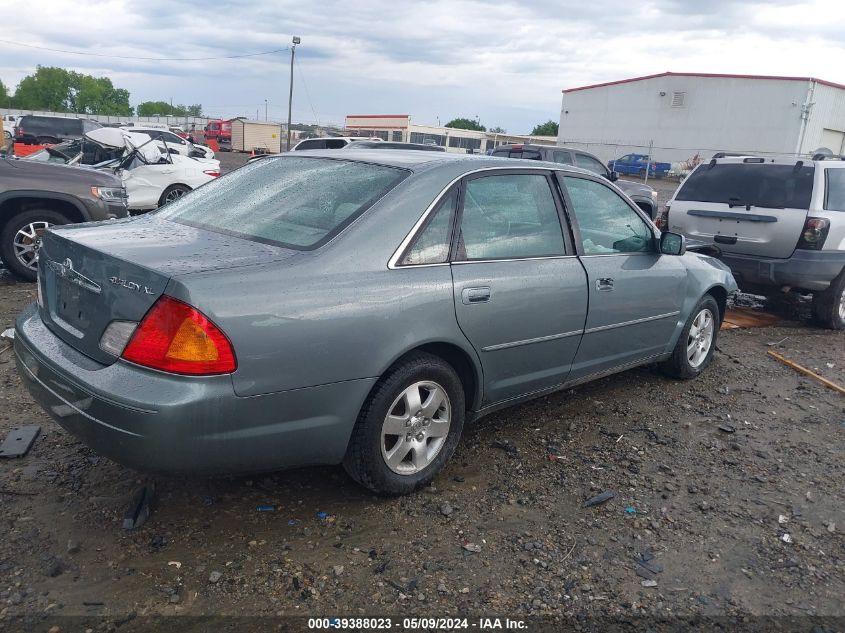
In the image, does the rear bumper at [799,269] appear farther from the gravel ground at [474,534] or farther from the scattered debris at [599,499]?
the scattered debris at [599,499]

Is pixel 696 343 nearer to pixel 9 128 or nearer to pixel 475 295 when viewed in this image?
pixel 475 295

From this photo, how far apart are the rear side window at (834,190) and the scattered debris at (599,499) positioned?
16.3 ft

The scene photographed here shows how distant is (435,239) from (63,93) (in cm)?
13857

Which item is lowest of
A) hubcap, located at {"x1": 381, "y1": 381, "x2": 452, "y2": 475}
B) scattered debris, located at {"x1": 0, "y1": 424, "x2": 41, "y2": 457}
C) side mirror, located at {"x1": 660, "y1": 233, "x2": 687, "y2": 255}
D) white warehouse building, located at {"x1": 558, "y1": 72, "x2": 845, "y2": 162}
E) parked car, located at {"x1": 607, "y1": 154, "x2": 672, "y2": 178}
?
scattered debris, located at {"x1": 0, "y1": 424, "x2": 41, "y2": 457}

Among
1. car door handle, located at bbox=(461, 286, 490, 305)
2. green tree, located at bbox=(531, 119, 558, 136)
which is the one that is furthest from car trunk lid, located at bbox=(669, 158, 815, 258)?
green tree, located at bbox=(531, 119, 558, 136)

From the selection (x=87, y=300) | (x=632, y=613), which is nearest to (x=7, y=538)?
(x=87, y=300)

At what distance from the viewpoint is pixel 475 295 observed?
3445 millimetres

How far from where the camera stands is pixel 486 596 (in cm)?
275

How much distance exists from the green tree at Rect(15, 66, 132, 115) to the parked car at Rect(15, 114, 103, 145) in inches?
3763

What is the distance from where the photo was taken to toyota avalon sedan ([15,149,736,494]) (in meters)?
2.65

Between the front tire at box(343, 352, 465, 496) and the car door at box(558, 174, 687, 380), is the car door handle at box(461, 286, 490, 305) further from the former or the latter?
the car door at box(558, 174, 687, 380)

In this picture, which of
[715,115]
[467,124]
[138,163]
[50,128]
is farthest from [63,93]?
[138,163]

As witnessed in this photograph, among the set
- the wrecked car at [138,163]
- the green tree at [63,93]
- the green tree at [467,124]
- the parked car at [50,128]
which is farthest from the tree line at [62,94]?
→ the wrecked car at [138,163]

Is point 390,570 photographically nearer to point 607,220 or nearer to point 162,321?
point 162,321
